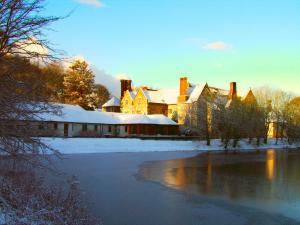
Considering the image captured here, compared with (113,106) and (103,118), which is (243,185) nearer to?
(103,118)

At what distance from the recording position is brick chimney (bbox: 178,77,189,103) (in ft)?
267

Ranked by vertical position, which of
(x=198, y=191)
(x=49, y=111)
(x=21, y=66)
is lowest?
(x=198, y=191)

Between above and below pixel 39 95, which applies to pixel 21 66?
above

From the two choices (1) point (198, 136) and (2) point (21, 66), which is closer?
(2) point (21, 66)

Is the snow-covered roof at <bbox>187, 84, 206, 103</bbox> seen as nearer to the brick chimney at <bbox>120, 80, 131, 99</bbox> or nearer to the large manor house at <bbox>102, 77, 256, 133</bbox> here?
the large manor house at <bbox>102, 77, 256, 133</bbox>

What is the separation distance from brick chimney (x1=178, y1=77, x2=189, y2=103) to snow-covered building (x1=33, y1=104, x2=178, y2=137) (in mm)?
10900

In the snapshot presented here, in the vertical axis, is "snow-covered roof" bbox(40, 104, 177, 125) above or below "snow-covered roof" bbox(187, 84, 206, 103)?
below

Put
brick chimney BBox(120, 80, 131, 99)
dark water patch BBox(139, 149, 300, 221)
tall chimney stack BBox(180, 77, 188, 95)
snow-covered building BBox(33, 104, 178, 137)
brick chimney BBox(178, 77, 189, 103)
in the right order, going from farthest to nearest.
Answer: brick chimney BBox(120, 80, 131, 99), tall chimney stack BBox(180, 77, 188, 95), brick chimney BBox(178, 77, 189, 103), snow-covered building BBox(33, 104, 178, 137), dark water patch BBox(139, 149, 300, 221)

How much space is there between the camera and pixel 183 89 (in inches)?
3241

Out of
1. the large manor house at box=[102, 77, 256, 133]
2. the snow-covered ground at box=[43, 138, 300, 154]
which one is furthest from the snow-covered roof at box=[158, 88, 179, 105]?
the snow-covered ground at box=[43, 138, 300, 154]

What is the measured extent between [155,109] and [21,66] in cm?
7569

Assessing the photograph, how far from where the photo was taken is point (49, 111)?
8.96 meters

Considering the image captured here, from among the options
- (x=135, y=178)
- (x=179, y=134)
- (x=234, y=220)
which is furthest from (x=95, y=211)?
(x=179, y=134)

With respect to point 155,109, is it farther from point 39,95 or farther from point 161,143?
point 39,95
